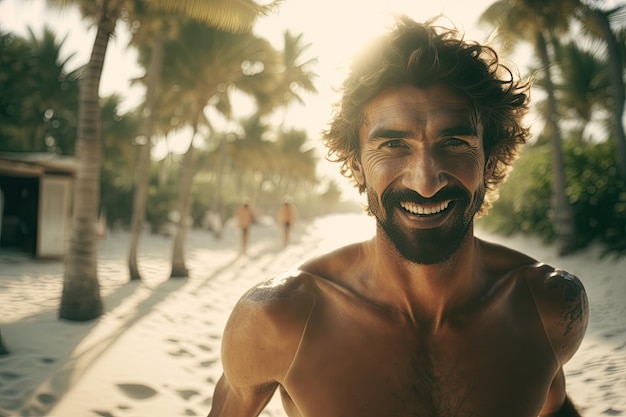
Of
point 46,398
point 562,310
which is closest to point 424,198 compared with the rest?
point 562,310

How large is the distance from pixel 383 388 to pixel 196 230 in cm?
2400

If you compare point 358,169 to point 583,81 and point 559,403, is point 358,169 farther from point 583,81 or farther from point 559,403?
point 583,81

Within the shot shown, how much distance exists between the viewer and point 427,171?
1.17 m

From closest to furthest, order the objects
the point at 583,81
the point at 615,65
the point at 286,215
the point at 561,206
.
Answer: the point at 615,65, the point at 561,206, the point at 286,215, the point at 583,81

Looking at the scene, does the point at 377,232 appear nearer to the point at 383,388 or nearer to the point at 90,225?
the point at 383,388

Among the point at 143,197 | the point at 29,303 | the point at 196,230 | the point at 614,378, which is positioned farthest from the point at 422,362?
the point at 196,230

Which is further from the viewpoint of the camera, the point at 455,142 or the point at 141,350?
the point at 141,350

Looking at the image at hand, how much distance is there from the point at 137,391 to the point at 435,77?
3.55 meters

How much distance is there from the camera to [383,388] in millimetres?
1219

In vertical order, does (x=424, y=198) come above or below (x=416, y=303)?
above

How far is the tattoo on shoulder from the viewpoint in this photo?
1327 millimetres

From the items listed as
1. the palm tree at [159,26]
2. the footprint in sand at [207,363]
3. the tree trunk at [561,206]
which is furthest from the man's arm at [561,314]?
the tree trunk at [561,206]

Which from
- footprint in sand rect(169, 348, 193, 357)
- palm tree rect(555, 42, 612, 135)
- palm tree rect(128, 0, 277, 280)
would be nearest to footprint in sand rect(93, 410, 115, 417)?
footprint in sand rect(169, 348, 193, 357)

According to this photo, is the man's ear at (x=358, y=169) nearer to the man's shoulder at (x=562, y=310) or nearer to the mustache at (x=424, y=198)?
the mustache at (x=424, y=198)
